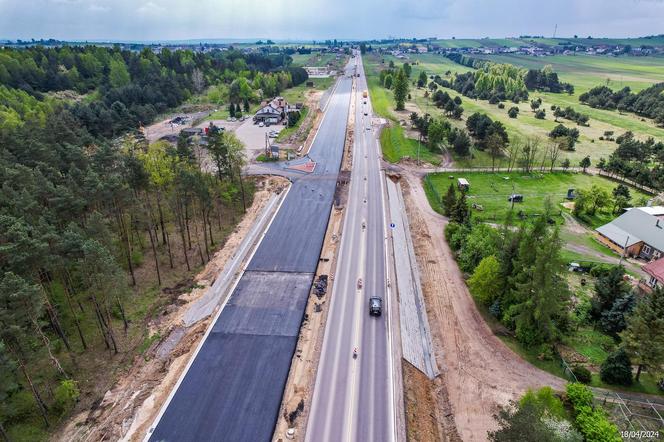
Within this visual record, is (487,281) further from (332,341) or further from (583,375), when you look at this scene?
(332,341)

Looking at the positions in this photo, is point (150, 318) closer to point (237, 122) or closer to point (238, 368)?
point (238, 368)

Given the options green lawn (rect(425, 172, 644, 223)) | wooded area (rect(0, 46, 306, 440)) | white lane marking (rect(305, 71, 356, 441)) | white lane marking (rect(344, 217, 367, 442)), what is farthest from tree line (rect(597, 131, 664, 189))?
wooded area (rect(0, 46, 306, 440))

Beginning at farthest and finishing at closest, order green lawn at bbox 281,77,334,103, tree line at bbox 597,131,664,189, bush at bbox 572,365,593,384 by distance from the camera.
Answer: green lawn at bbox 281,77,334,103 → tree line at bbox 597,131,664,189 → bush at bbox 572,365,593,384

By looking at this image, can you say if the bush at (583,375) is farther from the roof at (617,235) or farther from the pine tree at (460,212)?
the pine tree at (460,212)

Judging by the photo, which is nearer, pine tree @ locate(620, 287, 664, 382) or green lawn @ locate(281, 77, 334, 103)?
pine tree @ locate(620, 287, 664, 382)

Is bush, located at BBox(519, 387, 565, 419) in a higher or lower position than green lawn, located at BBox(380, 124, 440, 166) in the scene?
lower

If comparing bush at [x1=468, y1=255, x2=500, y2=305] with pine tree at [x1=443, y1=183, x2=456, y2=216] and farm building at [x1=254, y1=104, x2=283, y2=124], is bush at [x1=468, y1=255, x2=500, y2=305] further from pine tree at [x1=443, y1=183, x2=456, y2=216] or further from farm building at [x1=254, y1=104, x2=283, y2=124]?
farm building at [x1=254, y1=104, x2=283, y2=124]
